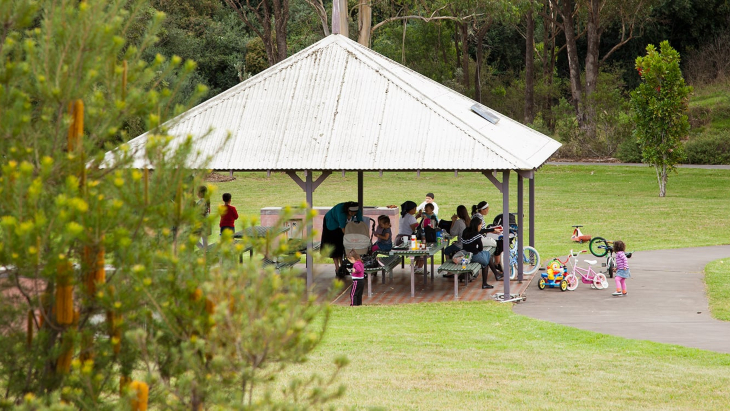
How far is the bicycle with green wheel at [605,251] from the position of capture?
1625cm

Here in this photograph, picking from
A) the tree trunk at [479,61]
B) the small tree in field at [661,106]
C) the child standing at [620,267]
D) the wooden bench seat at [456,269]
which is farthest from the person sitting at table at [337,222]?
the tree trunk at [479,61]

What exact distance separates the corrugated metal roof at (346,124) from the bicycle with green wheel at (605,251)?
245 centimetres

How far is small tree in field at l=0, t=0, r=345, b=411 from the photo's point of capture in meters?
3.34

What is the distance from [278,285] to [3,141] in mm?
1224

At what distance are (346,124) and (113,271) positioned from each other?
11340 mm

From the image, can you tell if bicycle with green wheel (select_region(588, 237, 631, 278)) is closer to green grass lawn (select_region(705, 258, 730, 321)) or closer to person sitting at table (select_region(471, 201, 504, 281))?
green grass lawn (select_region(705, 258, 730, 321))

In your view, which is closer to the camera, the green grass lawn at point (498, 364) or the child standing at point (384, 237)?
the green grass lawn at point (498, 364)

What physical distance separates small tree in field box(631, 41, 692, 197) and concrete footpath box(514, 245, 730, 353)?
14426 mm

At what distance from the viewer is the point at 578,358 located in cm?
988

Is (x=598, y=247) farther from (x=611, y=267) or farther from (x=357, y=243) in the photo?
(x=357, y=243)

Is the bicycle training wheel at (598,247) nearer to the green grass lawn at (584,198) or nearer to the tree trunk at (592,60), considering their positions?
the green grass lawn at (584,198)

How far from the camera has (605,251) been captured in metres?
19.3

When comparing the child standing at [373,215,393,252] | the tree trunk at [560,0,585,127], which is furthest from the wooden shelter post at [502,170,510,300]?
the tree trunk at [560,0,585,127]

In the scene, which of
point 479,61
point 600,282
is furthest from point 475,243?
point 479,61
